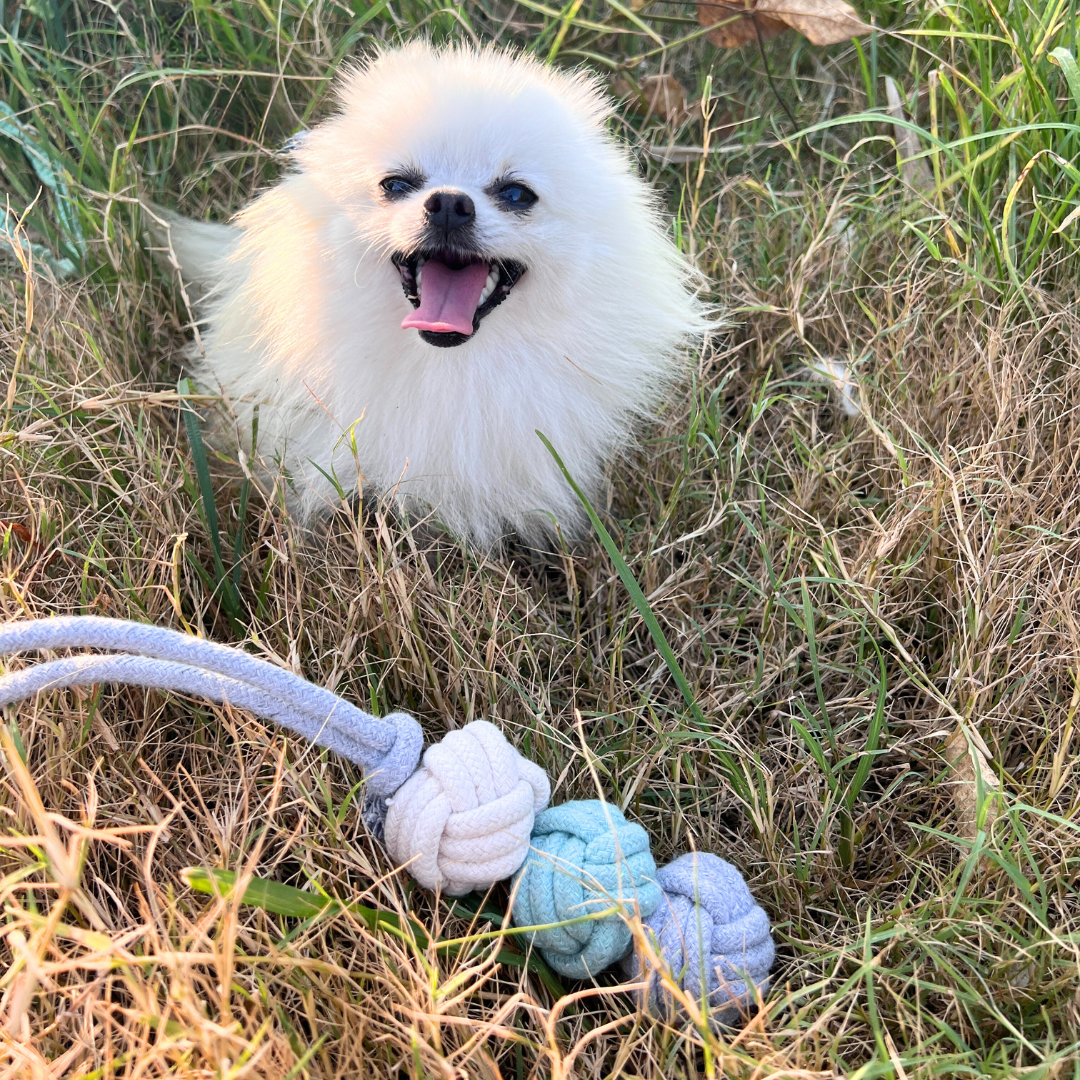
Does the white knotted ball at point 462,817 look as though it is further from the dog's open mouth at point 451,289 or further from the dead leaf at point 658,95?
the dead leaf at point 658,95

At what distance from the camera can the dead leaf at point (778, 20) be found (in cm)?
208

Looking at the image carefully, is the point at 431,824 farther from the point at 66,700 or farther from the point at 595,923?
the point at 66,700

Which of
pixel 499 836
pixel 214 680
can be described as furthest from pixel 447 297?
pixel 499 836

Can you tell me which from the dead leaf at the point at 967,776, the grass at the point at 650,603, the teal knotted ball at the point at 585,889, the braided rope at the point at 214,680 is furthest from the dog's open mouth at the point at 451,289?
the dead leaf at the point at 967,776

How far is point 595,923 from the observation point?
3.59ft

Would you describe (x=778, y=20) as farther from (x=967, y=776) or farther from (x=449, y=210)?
(x=967, y=776)

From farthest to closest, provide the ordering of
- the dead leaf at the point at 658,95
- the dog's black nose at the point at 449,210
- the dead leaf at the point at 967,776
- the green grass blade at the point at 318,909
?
the dead leaf at the point at 658,95, the dog's black nose at the point at 449,210, the dead leaf at the point at 967,776, the green grass blade at the point at 318,909

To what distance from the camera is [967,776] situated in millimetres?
1347

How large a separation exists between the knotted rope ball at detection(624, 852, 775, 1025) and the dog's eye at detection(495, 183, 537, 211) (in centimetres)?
97

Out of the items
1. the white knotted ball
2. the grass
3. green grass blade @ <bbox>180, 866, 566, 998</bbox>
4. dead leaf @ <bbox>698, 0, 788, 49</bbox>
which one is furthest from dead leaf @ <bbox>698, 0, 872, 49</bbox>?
green grass blade @ <bbox>180, 866, 566, 998</bbox>

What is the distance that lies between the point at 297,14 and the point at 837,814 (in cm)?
197

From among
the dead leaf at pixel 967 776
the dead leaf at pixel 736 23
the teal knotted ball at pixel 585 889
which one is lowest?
the teal knotted ball at pixel 585 889

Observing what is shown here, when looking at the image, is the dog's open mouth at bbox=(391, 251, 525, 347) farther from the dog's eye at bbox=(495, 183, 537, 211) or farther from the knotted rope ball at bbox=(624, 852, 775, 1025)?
the knotted rope ball at bbox=(624, 852, 775, 1025)

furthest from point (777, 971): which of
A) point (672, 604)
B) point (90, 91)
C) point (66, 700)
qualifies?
point (90, 91)
